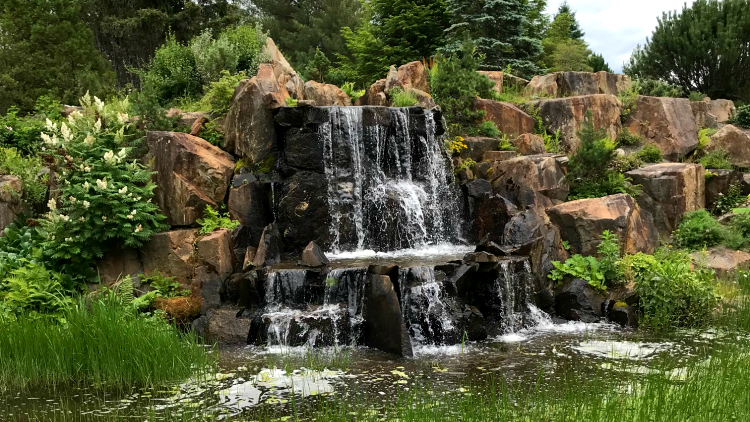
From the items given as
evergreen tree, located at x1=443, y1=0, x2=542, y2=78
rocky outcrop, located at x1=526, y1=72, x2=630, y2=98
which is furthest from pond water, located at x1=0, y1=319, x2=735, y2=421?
evergreen tree, located at x1=443, y1=0, x2=542, y2=78

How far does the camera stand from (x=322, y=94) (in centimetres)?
1425

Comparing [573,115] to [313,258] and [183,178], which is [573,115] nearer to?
[313,258]

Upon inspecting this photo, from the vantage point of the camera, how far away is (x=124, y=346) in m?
6.70

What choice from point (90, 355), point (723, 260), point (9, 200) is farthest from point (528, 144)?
point (9, 200)

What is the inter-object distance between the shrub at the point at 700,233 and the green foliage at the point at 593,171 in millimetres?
1305

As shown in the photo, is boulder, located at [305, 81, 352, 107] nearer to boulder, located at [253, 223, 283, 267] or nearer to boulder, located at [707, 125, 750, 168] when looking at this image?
boulder, located at [253, 223, 283, 267]

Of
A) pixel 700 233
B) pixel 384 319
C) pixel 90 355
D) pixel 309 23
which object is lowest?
pixel 384 319

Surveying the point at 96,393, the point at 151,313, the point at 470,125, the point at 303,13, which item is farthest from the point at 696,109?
the point at 303,13

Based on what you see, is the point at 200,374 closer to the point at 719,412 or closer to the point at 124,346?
the point at 124,346

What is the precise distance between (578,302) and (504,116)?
6.11 m

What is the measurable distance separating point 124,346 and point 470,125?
10.1 meters

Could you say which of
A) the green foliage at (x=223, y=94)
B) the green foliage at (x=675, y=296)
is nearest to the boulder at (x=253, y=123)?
the green foliage at (x=223, y=94)

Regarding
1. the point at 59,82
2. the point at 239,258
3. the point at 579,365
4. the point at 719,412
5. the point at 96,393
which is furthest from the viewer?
the point at 59,82

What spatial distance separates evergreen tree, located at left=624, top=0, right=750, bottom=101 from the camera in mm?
23109
